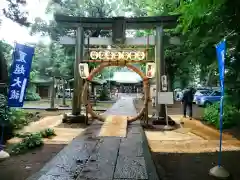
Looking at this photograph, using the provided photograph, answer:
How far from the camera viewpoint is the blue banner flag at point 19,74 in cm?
720

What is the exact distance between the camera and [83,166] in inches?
195

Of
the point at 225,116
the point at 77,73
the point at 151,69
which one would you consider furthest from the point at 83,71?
the point at 225,116

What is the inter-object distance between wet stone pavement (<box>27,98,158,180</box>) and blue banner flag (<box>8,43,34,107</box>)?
2.07 meters

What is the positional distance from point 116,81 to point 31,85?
16776 millimetres

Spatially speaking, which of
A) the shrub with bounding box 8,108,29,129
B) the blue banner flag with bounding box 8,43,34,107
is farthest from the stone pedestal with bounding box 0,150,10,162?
the shrub with bounding box 8,108,29,129

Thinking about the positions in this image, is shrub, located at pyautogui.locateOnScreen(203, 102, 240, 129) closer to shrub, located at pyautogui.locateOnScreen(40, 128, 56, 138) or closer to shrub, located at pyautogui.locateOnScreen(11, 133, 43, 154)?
shrub, located at pyautogui.locateOnScreen(40, 128, 56, 138)

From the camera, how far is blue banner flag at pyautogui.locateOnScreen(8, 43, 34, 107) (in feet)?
23.6

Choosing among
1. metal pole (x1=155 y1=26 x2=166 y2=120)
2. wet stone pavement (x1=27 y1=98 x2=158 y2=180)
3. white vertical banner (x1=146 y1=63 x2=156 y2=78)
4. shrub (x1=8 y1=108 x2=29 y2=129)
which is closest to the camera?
wet stone pavement (x1=27 y1=98 x2=158 y2=180)

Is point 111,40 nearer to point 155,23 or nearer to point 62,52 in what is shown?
point 155,23

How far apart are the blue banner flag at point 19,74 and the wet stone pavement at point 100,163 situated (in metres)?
2.07

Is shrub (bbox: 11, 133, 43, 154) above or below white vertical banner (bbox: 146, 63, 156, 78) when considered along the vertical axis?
below

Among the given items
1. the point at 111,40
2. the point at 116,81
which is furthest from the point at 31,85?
the point at 111,40

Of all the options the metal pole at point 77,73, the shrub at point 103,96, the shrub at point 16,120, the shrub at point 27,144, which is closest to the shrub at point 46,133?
the shrub at point 27,144

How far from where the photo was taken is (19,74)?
291 inches
